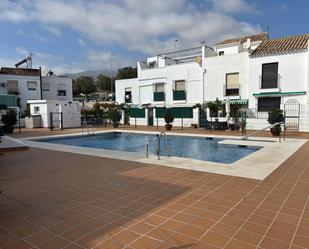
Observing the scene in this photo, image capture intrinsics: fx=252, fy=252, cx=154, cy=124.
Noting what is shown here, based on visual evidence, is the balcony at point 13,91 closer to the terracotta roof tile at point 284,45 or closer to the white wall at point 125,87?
the white wall at point 125,87

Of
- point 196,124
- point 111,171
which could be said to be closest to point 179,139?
point 196,124

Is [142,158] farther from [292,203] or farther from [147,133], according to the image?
[147,133]

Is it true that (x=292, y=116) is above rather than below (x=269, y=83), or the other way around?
below

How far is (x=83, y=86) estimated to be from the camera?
7506 centimetres

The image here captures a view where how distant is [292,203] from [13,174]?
7.23 metres

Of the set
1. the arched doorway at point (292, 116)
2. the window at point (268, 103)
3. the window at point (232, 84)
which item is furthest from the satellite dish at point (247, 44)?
the arched doorway at point (292, 116)

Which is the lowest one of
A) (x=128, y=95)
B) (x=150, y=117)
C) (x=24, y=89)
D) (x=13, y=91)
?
(x=150, y=117)

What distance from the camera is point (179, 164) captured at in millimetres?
8266

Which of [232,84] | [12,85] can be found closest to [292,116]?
[232,84]

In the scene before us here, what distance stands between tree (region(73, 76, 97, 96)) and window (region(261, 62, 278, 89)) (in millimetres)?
60591

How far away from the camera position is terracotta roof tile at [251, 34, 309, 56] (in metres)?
21.6

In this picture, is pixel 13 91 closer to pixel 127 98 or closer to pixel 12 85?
pixel 12 85

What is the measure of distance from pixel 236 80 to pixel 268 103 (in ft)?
12.5

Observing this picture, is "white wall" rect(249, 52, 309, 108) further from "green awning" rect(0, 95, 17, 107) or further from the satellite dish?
"green awning" rect(0, 95, 17, 107)
